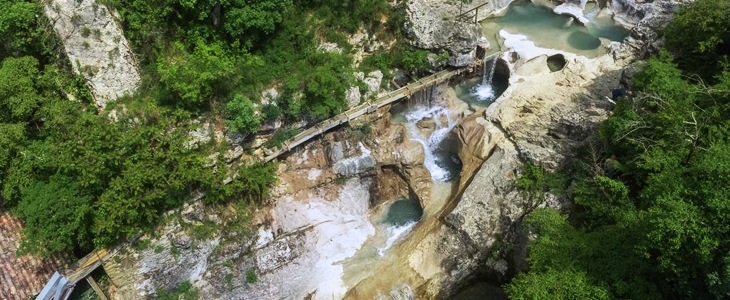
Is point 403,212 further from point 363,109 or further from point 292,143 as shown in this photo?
point 292,143

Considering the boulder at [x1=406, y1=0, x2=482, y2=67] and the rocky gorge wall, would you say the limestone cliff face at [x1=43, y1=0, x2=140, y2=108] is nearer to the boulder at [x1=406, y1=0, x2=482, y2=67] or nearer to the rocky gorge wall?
the rocky gorge wall

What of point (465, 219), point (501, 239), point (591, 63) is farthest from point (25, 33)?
point (591, 63)

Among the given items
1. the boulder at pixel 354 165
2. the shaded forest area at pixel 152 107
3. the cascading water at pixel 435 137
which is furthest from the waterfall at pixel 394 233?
the shaded forest area at pixel 152 107

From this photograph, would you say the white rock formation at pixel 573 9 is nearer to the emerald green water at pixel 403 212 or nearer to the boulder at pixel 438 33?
the boulder at pixel 438 33

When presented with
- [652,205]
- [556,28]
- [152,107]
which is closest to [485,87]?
[556,28]

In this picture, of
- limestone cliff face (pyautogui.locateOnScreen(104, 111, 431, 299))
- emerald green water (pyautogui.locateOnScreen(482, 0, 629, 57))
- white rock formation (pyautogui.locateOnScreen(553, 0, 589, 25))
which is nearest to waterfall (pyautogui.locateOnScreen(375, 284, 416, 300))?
limestone cliff face (pyautogui.locateOnScreen(104, 111, 431, 299))

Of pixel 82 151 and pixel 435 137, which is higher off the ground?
pixel 82 151
